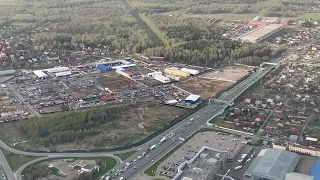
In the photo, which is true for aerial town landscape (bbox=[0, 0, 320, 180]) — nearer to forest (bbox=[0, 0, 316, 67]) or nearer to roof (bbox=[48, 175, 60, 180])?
roof (bbox=[48, 175, 60, 180])

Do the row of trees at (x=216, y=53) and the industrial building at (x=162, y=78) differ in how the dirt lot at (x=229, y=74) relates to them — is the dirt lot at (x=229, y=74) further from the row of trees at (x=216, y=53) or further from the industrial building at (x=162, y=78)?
the industrial building at (x=162, y=78)

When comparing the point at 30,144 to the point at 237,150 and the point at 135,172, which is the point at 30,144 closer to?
the point at 135,172

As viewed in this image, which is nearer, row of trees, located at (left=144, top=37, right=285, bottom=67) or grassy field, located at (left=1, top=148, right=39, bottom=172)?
grassy field, located at (left=1, top=148, right=39, bottom=172)

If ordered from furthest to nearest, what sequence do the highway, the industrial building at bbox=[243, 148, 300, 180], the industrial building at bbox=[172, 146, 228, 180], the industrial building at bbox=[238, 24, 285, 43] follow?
the industrial building at bbox=[238, 24, 285, 43]
the highway
the industrial building at bbox=[243, 148, 300, 180]
the industrial building at bbox=[172, 146, 228, 180]

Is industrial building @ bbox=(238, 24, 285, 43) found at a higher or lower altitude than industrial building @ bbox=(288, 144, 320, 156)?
higher

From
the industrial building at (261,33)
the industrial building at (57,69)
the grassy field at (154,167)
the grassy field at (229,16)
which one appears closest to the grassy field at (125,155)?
the grassy field at (154,167)

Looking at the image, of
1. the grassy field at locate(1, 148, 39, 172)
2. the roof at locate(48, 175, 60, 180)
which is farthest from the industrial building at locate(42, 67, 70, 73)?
the roof at locate(48, 175, 60, 180)
